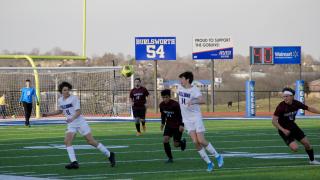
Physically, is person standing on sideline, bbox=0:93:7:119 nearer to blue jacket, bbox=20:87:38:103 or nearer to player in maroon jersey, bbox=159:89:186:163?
blue jacket, bbox=20:87:38:103

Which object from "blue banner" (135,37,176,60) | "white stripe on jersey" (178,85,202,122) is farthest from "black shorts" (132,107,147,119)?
"blue banner" (135,37,176,60)

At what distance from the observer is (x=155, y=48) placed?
48719mm

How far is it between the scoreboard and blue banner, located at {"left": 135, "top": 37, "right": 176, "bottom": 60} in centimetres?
481

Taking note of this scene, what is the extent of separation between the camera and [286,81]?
9012 cm

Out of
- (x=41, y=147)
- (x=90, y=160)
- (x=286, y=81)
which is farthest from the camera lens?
(x=286, y=81)

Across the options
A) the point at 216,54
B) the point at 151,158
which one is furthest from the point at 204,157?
the point at 216,54

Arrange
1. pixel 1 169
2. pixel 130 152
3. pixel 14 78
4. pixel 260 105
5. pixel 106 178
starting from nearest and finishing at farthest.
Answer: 1. pixel 106 178
2. pixel 1 169
3. pixel 130 152
4. pixel 14 78
5. pixel 260 105

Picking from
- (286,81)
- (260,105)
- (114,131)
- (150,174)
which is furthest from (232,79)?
(150,174)

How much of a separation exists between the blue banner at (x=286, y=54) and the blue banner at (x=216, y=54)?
3.32 metres

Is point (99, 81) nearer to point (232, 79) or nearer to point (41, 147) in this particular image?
point (41, 147)

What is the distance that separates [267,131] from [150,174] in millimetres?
13687

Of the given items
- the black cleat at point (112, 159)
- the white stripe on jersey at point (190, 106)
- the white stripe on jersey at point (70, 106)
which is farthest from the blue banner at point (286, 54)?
the white stripe on jersey at point (190, 106)

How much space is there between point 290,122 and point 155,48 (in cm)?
3293

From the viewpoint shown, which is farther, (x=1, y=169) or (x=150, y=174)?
(x=1, y=169)
